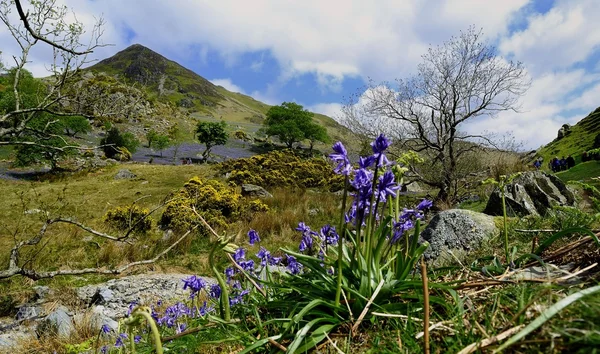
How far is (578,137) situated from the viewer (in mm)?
59500

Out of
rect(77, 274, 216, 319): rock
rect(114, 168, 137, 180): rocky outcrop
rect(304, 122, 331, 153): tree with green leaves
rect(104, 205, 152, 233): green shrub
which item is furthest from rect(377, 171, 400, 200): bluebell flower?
rect(304, 122, 331, 153): tree with green leaves

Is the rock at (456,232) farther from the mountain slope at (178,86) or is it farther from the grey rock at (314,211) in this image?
the mountain slope at (178,86)

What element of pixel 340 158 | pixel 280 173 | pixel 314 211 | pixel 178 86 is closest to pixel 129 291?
pixel 340 158

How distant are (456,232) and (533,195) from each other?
581 cm

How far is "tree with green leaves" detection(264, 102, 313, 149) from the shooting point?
70062 millimetres

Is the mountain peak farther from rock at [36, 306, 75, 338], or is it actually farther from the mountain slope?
rock at [36, 306, 75, 338]

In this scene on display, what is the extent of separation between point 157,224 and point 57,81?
22.0 feet

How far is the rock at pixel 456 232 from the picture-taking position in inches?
205

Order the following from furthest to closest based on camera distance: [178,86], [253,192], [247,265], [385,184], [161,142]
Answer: [178,86] < [161,142] < [253,192] < [247,265] < [385,184]

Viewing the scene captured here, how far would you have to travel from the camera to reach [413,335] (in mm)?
1352

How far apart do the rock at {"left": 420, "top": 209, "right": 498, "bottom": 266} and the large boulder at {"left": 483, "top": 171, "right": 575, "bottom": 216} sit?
395 cm

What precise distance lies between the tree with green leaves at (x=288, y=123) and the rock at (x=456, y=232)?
64.2 m

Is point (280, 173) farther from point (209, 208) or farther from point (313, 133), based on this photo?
point (313, 133)

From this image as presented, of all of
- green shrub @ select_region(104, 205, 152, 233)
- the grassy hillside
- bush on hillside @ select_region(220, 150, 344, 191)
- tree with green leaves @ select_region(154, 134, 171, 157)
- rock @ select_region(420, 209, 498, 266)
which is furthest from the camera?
the grassy hillside
